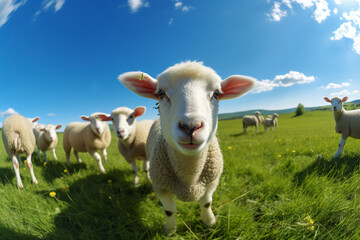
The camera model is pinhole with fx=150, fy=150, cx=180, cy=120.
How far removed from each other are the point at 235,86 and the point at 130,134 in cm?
271

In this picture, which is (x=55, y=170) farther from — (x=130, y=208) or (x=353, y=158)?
(x=353, y=158)

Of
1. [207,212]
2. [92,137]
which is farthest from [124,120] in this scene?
[207,212]

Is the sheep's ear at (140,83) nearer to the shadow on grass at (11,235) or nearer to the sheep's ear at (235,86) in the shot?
the sheep's ear at (235,86)

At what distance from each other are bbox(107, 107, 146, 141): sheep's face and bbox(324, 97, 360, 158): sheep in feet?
15.1

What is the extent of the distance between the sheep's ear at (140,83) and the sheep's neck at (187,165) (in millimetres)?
774

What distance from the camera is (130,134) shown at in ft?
11.9

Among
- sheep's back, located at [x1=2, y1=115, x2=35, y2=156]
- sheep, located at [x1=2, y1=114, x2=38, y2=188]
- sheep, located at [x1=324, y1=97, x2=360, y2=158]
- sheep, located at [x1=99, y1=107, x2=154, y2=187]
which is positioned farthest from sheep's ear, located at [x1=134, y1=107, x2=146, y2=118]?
sheep, located at [x1=324, y1=97, x2=360, y2=158]

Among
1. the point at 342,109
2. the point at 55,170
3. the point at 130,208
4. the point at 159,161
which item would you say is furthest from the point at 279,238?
the point at 55,170

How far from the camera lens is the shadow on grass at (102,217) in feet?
5.94

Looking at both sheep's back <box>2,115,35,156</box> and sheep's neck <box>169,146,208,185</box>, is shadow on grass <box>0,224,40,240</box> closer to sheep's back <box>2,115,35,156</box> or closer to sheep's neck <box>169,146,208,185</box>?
sheep's neck <box>169,146,208,185</box>

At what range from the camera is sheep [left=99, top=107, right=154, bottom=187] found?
3413mm

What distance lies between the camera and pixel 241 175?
296cm

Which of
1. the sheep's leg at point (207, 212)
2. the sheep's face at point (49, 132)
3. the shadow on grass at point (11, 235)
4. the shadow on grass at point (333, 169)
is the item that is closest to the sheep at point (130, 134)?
the shadow on grass at point (11, 235)

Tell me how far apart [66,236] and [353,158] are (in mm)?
5091
